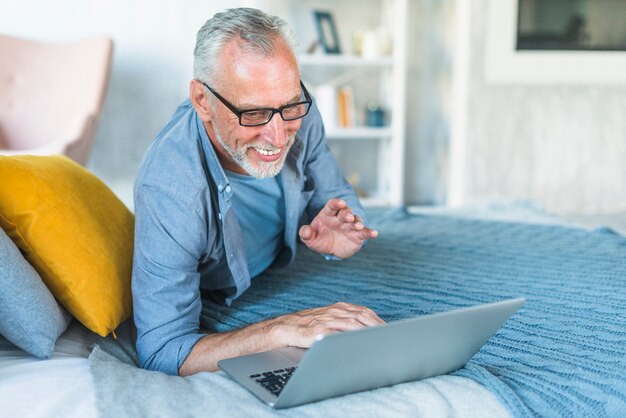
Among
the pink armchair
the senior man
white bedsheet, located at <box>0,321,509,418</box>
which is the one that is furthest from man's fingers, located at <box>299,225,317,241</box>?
the pink armchair

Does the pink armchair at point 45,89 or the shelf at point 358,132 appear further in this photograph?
the shelf at point 358,132

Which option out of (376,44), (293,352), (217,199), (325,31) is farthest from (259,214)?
(325,31)

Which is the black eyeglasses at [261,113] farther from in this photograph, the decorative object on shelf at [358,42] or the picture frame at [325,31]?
the decorative object on shelf at [358,42]

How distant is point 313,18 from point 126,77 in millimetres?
1151

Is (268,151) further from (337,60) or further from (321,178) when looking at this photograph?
(337,60)

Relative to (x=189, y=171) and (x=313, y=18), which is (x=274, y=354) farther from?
(x=313, y=18)

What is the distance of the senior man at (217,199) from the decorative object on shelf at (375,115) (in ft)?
8.99

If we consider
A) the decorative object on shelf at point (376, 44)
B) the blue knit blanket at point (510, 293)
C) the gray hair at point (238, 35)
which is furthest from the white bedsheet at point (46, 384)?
the decorative object on shelf at point (376, 44)

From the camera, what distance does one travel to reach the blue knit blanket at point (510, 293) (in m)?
1.07

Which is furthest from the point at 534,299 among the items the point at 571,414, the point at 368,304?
the point at 571,414

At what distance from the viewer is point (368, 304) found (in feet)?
4.82

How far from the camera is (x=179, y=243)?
4.17ft

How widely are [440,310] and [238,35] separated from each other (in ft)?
2.18

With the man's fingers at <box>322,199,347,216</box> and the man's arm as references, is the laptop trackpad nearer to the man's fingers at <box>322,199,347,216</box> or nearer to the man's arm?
the man's arm
